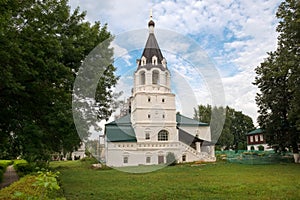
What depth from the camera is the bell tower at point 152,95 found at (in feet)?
31.0

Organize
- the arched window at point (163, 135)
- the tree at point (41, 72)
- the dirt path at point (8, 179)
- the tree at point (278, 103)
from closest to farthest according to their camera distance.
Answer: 1. the tree at point (41, 72)
2. the arched window at point (163, 135)
3. the dirt path at point (8, 179)
4. the tree at point (278, 103)

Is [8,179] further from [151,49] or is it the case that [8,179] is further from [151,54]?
[151,49]

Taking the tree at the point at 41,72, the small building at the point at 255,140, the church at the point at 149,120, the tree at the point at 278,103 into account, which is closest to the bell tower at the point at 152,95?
the church at the point at 149,120

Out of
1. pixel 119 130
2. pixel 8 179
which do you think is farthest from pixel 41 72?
pixel 8 179

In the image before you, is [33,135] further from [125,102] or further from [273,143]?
[273,143]

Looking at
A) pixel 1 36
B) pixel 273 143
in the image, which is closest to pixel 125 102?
pixel 1 36

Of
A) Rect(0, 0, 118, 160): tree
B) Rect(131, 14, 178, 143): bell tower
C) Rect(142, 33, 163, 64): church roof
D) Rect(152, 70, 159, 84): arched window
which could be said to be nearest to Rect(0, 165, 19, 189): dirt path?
Rect(0, 0, 118, 160): tree

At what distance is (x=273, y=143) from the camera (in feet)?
98.8

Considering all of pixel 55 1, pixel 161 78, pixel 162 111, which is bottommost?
pixel 162 111

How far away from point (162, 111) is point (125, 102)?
1.78 metres

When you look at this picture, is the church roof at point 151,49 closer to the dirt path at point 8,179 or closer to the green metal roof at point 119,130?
the green metal roof at point 119,130

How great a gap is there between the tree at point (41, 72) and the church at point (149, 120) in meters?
1.54

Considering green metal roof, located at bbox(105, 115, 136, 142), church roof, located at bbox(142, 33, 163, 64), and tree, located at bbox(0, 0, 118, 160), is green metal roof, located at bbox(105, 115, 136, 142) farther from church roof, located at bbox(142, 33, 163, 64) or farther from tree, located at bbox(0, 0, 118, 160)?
church roof, located at bbox(142, 33, 163, 64)

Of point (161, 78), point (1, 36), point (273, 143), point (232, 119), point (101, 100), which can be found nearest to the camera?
point (1, 36)
